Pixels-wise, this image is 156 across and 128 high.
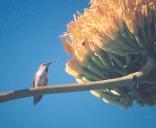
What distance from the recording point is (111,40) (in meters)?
2.79

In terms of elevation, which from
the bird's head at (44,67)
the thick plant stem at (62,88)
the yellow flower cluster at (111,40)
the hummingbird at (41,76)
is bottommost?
the thick plant stem at (62,88)

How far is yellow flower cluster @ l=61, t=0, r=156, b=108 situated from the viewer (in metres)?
2.71

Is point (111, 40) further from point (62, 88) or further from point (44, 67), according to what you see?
point (62, 88)

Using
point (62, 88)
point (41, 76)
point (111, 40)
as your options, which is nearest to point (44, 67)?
point (41, 76)

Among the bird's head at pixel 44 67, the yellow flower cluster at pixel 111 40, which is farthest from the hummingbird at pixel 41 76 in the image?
the yellow flower cluster at pixel 111 40

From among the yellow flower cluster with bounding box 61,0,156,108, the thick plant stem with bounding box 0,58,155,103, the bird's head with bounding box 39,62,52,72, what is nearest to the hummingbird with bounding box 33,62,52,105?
the bird's head with bounding box 39,62,52,72

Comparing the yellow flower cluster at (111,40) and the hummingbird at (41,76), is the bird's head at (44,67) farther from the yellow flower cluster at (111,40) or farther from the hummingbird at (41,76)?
the yellow flower cluster at (111,40)

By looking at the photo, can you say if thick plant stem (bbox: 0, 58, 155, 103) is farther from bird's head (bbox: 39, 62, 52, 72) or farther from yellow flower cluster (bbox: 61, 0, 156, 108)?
bird's head (bbox: 39, 62, 52, 72)

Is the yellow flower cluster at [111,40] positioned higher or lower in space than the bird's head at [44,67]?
higher

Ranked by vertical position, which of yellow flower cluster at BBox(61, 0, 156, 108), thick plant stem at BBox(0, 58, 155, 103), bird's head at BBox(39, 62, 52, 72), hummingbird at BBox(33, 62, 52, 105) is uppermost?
yellow flower cluster at BBox(61, 0, 156, 108)

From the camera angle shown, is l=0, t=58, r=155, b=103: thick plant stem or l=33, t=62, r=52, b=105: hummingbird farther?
l=33, t=62, r=52, b=105: hummingbird

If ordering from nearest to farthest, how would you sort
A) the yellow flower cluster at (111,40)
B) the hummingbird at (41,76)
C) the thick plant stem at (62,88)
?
the thick plant stem at (62,88) < the yellow flower cluster at (111,40) < the hummingbird at (41,76)

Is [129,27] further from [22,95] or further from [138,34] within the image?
[22,95]

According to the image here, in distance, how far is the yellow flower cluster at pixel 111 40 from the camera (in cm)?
271
